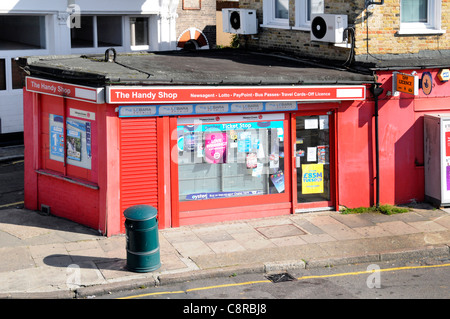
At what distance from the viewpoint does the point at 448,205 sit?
16.0 metres

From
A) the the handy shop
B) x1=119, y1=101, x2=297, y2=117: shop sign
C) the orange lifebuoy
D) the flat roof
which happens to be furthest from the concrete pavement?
the orange lifebuoy

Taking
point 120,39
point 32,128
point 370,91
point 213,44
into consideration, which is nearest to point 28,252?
point 32,128

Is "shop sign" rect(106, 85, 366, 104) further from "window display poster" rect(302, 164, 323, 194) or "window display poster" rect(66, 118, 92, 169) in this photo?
"window display poster" rect(302, 164, 323, 194)

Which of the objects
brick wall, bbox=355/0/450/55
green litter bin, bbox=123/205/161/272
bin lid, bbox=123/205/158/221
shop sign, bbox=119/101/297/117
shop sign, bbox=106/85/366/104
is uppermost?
brick wall, bbox=355/0/450/55

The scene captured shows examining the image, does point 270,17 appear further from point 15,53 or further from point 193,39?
point 15,53

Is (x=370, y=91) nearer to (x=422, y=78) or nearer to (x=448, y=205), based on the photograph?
(x=422, y=78)

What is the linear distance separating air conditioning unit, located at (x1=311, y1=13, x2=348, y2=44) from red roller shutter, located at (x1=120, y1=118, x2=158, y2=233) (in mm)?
4589

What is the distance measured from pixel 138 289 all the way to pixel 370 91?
7154 millimetres

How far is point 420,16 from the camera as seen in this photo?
16609mm

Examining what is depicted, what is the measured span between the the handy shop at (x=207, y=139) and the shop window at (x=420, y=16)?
4.58 feet

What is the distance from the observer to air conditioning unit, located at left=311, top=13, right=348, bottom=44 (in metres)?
15.6

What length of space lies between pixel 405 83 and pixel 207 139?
4.45 m
